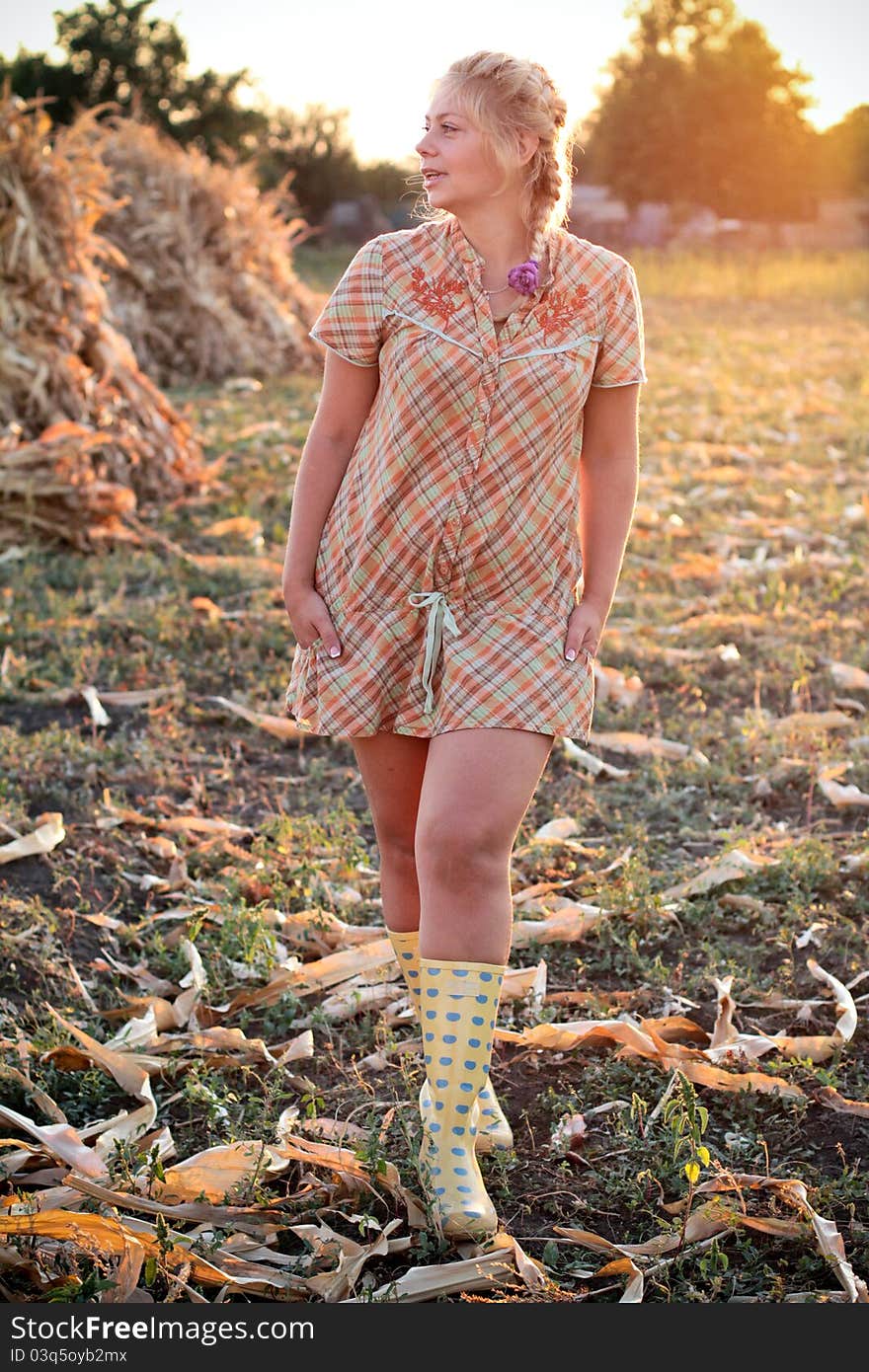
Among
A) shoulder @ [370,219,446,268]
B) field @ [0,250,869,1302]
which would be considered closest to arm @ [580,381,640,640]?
shoulder @ [370,219,446,268]

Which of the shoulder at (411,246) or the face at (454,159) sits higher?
the face at (454,159)

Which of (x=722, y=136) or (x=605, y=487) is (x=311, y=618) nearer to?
(x=605, y=487)

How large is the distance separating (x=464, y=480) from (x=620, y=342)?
0.39 m

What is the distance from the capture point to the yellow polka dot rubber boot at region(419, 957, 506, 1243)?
2.55 metres

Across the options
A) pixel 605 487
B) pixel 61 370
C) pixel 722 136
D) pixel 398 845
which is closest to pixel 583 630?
pixel 605 487

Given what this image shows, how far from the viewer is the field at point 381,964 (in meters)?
2.63

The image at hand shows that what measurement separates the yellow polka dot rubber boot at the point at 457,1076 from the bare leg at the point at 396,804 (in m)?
0.37

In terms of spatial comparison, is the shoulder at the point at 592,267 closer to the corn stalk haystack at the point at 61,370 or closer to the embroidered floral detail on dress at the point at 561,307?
the embroidered floral detail on dress at the point at 561,307

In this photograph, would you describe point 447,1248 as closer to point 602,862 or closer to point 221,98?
point 602,862

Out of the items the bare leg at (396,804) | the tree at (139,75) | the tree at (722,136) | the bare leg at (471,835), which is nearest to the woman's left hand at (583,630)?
the bare leg at (471,835)

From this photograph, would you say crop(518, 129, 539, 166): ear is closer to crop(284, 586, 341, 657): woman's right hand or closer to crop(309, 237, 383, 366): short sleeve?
crop(309, 237, 383, 366): short sleeve

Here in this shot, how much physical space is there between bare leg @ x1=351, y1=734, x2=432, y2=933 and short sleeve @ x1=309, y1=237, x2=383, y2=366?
0.72m

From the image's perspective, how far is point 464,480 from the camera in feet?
8.65

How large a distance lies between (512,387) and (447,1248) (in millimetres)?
1524
